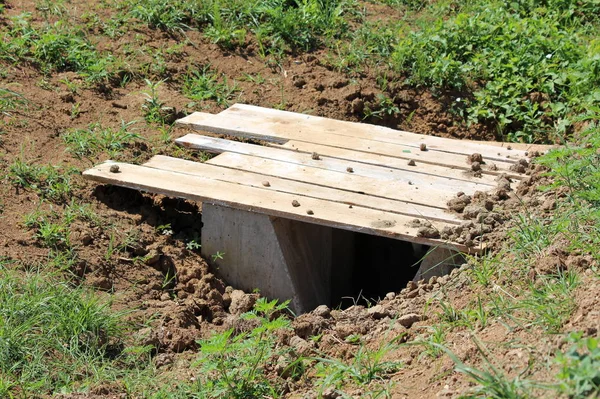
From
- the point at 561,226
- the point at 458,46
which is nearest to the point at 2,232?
the point at 561,226

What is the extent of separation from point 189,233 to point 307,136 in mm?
1080

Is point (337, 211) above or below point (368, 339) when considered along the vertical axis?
above

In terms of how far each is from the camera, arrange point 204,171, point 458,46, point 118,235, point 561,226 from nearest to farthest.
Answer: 1. point 561,226
2. point 118,235
3. point 204,171
4. point 458,46

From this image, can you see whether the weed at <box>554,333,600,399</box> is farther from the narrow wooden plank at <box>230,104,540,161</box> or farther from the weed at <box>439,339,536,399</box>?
the narrow wooden plank at <box>230,104,540,161</box>

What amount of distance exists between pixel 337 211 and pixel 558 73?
8.73ft

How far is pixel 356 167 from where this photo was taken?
228 inches

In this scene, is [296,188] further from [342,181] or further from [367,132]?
[367,132]

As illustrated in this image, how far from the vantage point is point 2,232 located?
5078mm

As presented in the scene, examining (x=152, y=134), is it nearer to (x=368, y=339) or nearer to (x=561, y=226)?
(x=368, y=339)

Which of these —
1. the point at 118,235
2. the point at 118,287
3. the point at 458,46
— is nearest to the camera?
the point at 118,287

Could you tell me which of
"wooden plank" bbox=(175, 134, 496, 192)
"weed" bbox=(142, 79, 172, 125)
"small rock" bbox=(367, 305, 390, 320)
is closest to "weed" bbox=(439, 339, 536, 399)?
"small rock" bbox=(367, 305, 390, 320)

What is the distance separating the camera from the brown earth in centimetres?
403

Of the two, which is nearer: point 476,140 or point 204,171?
point 204,171

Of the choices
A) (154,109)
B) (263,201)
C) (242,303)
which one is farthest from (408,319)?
(154,109)
